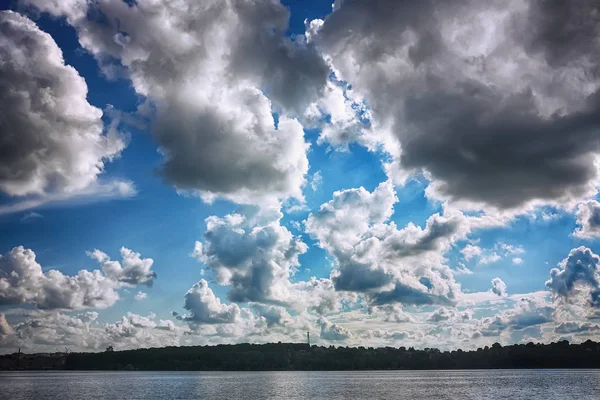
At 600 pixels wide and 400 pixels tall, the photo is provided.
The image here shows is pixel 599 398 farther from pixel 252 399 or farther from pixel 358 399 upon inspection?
pixel 252 399

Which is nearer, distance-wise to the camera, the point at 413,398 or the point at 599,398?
the point at 599,398

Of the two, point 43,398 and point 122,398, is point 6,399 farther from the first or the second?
point 122,398

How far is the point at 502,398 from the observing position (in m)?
134

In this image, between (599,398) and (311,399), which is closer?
(599,398)

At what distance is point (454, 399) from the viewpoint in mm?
132125

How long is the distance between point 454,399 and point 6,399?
126 metres

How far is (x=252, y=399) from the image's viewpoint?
135 metres

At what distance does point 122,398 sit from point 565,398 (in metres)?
125

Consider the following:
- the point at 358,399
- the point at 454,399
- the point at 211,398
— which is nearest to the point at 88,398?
the point at 211,398

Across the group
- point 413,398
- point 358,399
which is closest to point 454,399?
point 413,398

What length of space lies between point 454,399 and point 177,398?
3103 inches

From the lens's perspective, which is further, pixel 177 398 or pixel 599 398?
pixel 177 398

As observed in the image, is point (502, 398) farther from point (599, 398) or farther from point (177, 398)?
point (177, 398)

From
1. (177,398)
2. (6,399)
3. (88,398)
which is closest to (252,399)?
(177,398)
